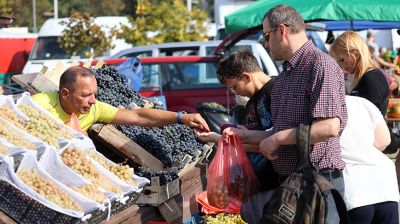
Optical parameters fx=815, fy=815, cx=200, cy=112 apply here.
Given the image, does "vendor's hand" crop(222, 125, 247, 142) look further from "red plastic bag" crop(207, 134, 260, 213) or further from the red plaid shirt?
the red plaid shirt

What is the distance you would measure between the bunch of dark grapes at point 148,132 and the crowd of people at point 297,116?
32 centimetres

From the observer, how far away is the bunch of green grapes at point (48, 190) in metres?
4.25

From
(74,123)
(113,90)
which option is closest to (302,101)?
(74,123)

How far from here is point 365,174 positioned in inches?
187

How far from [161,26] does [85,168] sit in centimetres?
1960

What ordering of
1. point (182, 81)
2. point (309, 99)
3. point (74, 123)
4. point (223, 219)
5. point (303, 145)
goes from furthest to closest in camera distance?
point (182, 81)
point (223, 219)
point (74, 123)
point (309, 99)
point (303, 145)

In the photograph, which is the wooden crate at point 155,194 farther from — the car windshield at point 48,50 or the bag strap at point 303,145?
the car windshield at point 48,50

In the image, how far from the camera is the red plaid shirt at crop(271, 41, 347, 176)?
4.17 m

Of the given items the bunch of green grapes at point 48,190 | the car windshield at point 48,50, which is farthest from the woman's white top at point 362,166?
the car windshield at point 48,50

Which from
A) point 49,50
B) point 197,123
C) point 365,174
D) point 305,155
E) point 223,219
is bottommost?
point 49,50

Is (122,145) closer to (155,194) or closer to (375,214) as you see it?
(155,194)

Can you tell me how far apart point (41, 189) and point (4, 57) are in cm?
1869

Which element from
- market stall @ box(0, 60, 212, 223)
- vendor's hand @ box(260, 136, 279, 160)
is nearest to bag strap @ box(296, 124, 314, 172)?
vendor's hand @ box(260, 136, 279, 160)

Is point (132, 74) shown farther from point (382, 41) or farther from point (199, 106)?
point (382, 41)
